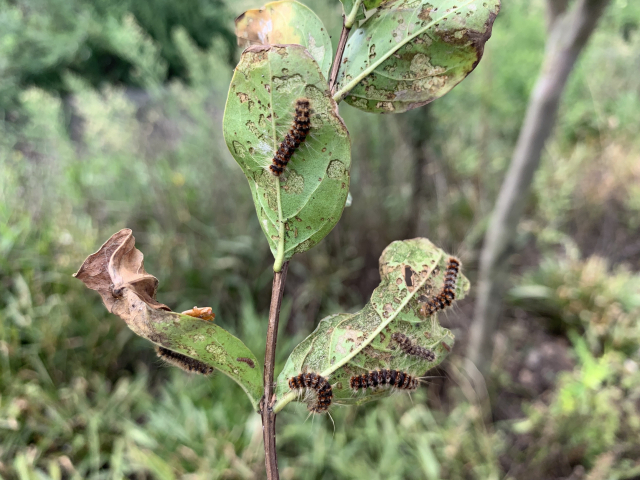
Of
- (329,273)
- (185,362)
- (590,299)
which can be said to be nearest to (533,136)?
(185,362)

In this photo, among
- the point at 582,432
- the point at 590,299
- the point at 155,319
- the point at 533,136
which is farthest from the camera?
the point at 590,299

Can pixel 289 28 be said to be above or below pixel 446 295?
above

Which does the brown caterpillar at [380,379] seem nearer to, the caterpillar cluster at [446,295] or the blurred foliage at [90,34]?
the caterpillar cluster at [446,295]

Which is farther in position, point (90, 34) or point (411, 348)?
point (90, 34)

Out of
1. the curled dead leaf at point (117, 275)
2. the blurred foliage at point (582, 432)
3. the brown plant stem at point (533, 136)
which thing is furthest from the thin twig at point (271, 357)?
the blurred foliage at point (582, 432)

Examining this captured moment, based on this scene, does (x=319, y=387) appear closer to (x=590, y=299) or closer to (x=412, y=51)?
(x=412, y=51)

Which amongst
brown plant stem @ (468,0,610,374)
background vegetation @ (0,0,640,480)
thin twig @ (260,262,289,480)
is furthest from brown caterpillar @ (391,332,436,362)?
brown plant stem @ (468,0,610,374)

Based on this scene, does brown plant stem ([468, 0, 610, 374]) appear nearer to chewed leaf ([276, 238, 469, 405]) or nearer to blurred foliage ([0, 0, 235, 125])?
chewed leaf ([276, 238, 469, 405])
